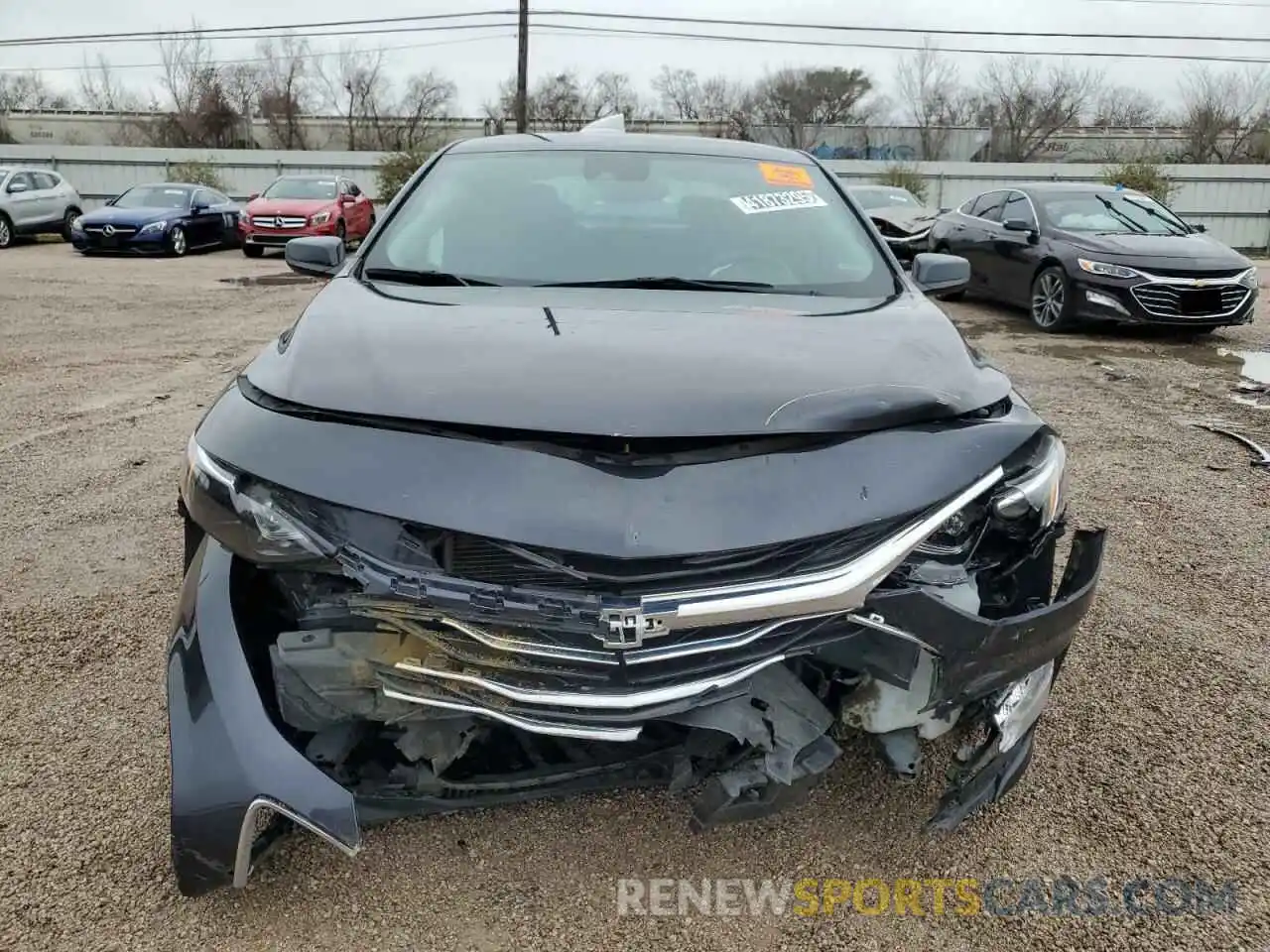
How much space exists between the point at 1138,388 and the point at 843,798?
18.4ft

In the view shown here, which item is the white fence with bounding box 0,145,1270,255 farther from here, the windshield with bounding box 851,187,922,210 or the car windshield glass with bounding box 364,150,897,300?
the car windshield glass with bounding box 364,150,897,300

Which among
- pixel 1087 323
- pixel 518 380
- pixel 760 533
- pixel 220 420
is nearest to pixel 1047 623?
pixel 760 533

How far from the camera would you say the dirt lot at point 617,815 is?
179 centimetres

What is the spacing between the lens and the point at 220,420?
181 cm

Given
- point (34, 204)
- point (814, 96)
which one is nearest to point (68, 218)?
point (34, 204)

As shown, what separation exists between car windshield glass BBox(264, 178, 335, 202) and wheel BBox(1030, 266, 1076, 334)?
12.0 meters

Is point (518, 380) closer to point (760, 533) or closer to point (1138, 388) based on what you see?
point (760, 533)

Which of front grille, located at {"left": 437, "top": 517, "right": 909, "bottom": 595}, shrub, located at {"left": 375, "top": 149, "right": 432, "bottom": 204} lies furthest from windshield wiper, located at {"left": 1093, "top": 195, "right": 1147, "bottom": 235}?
shrub, located at {"left": 375, "top": 149, "right": 432, "bottom": 204}

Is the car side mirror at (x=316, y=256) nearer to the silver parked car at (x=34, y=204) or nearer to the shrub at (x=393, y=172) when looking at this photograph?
the silver parked car at (x=34, y=204)

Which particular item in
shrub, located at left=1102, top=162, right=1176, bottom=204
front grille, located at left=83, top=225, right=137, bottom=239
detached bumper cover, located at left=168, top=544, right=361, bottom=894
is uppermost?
detached bumper cover, located at left=168, top=544, right=361, bottom=894

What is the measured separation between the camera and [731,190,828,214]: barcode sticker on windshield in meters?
2.95

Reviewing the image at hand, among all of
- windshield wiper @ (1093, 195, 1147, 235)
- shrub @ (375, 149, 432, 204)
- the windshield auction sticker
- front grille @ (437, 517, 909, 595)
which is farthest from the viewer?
shrub @ (375, 149, 432, 204)

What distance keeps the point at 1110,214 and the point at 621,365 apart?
30.2ft

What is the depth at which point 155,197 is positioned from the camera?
632 inches
